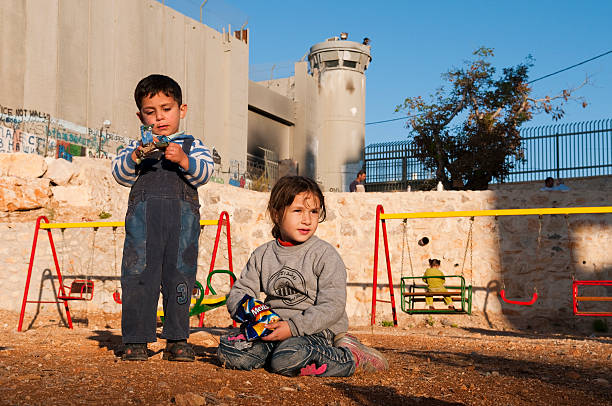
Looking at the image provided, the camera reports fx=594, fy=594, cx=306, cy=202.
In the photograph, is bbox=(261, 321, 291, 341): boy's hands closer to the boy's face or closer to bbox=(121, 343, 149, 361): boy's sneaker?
bbox=(121, 343, 149, 361): boy's sneaker

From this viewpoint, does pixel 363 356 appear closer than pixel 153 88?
Yes

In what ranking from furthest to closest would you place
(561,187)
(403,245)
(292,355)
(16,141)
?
(16,141)
(561,187)
(403,245)
(292,355)

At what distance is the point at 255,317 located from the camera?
3117mm

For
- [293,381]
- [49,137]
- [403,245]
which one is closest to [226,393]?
[293,381]

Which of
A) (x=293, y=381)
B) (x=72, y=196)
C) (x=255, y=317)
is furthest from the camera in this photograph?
(x=72, y=196)

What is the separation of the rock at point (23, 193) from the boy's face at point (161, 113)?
756 centimetres

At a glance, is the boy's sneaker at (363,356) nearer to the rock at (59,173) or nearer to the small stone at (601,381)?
the small stone at (601,381)

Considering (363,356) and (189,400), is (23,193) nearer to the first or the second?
(363,356)

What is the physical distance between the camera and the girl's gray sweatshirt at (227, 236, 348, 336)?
10.4 feet

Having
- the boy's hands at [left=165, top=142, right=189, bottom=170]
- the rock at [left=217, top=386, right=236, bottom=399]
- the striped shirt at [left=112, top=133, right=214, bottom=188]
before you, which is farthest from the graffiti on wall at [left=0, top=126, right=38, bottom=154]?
the rock at [left=217, top=386, right=236, bottom=399]

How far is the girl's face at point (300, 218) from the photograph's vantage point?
338 cm

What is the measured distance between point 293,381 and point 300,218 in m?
0.94

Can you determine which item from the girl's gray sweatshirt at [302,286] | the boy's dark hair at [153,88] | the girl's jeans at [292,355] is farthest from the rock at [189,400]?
the boy's dark hair at [153,88]

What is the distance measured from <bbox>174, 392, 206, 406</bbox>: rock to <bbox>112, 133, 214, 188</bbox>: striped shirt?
170cm
